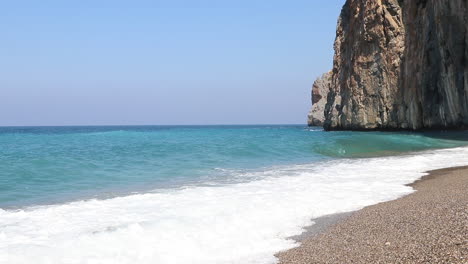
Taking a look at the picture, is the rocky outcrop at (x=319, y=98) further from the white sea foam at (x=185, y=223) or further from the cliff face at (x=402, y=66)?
the white sea foam at (x=185, y=223)

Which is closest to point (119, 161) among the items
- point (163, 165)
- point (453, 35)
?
point (163, 165)


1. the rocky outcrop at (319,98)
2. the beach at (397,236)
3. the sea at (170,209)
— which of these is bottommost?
the sea at (170,209)

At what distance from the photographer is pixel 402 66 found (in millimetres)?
49188

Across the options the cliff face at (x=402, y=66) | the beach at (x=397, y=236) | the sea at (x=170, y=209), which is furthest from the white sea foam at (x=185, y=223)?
the cliff face at (x=402, y=66)

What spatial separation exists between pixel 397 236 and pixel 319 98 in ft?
319

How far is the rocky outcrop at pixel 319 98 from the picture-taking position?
99.7 m

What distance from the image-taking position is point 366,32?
52094 mm

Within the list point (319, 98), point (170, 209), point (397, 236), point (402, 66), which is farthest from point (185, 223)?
point (319, 98)

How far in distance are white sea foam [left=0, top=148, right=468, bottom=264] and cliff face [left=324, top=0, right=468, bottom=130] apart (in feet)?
97.9

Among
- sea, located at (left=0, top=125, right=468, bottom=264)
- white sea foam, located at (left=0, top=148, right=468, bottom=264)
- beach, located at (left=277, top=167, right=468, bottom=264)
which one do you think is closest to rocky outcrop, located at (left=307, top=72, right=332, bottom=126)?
sea, located at (left=0, top=125, right=468, bottom=264)

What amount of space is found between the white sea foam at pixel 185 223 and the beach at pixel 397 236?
A: 553 millimetres

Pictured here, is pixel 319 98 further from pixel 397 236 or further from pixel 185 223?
pixel 397 236

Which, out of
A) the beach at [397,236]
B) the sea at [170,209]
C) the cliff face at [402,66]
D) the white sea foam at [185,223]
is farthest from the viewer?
the cliff face at [402,66]

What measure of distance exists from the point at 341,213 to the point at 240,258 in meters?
3.14
